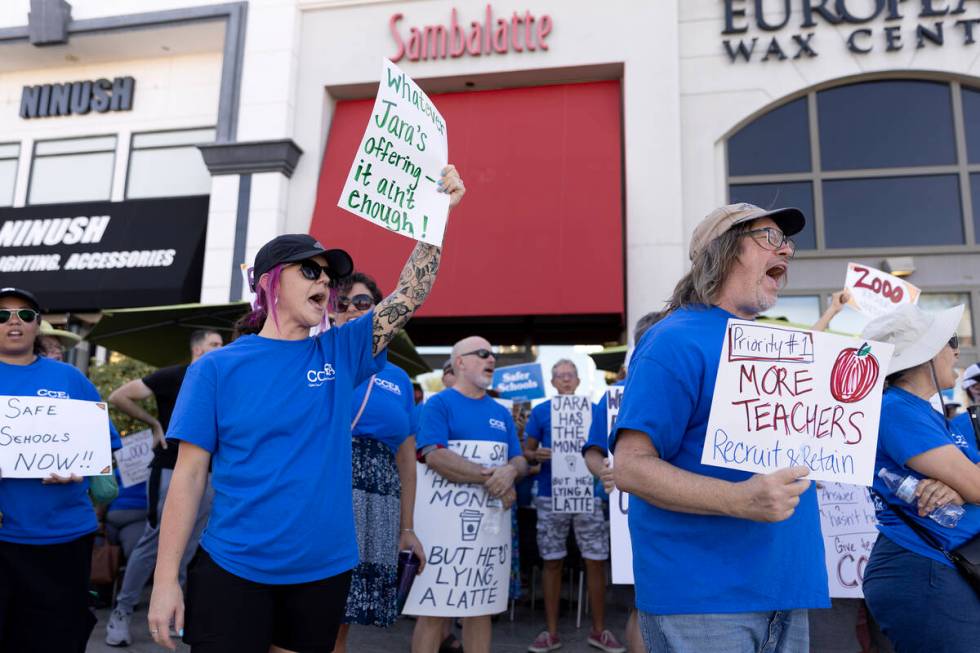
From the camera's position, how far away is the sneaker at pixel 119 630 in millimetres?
5059

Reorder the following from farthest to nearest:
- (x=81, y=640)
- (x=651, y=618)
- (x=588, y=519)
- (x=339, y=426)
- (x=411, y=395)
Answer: (x=588, y=519) → (x=411, y=395) → (x=81, y=640) → (x=339, y=426) → (x=651, y=618)

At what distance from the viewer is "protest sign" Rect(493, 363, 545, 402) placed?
8.54 metres

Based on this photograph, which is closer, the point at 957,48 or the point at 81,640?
the point at 81,640

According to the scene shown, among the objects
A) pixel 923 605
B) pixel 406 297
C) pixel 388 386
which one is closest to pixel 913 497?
pixel 923 605

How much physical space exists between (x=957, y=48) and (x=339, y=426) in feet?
36.1

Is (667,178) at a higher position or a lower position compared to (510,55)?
lower

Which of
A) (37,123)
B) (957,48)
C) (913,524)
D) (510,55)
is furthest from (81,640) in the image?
(37,123)

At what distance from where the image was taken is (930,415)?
8.43ft

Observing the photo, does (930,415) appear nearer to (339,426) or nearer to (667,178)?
(339,426)

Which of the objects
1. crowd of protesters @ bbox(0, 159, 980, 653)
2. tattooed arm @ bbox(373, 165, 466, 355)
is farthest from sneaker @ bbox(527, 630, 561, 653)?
tattooed arm @ bbox(373, 165, 466, 355)

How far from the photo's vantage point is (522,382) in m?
8.65

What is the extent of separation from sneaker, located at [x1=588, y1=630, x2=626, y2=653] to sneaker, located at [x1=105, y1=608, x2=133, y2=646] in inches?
134

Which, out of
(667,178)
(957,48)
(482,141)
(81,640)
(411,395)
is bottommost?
(81,640)

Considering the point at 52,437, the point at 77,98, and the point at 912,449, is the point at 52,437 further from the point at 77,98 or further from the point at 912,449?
the point at 77,98
